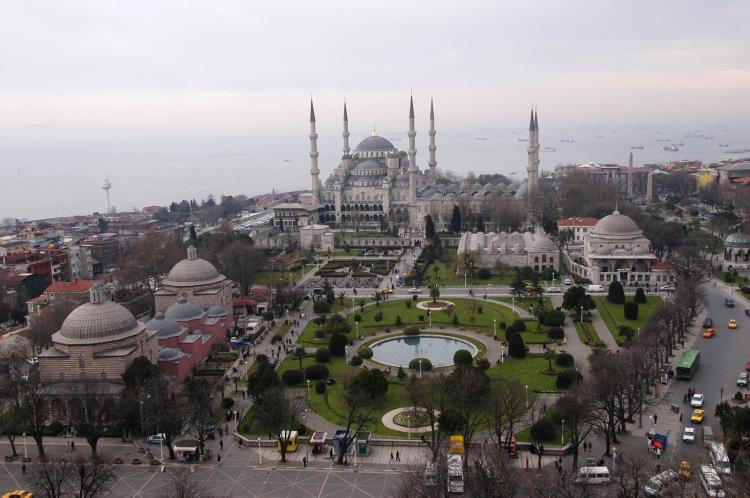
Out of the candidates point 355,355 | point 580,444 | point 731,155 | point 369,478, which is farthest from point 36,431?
point 731,155

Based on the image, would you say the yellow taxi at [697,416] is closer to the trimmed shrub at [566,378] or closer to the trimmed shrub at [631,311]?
the trimmed shrub at [566,378]

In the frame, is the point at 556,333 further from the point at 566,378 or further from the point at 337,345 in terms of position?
the point at 337,345

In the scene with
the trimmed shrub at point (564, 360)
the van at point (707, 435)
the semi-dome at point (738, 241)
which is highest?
the semi-dome at point (738, 241)

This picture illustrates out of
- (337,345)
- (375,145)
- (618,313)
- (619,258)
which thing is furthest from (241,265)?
(375,145)

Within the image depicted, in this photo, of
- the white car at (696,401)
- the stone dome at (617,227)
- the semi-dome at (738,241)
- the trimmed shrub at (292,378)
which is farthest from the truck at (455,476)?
the semi-dome at (738,241)

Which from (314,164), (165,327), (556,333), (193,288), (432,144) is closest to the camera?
(165,327)

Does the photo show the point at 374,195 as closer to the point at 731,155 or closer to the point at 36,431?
the point at 36,431
